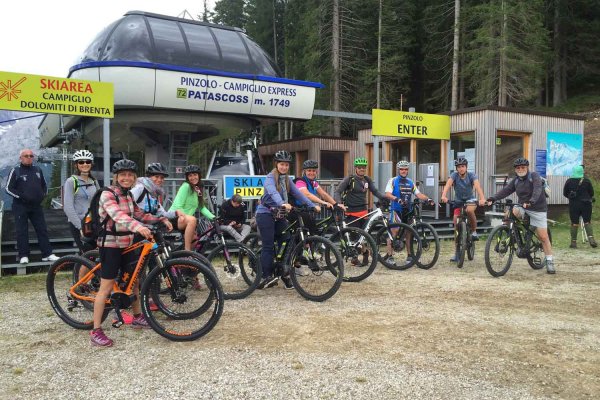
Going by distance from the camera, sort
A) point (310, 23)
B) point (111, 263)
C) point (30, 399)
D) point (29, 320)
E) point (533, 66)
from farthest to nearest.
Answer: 1. point (310, 23)
2. point (533, 66)
3. point (29, 320)
4. point (111, 263)
5. point (30, 399)

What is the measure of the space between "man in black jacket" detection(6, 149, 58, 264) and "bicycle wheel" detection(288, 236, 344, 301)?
460cm

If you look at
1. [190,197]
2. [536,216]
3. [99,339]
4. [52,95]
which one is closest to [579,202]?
[536,216]

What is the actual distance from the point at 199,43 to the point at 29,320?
1048cm

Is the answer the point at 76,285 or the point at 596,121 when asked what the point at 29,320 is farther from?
the point at 596,121

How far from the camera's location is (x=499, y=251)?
7625mm

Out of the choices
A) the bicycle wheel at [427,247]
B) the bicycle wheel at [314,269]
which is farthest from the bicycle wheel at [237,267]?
the bicycle wheel at [427,247]

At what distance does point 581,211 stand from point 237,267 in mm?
8590

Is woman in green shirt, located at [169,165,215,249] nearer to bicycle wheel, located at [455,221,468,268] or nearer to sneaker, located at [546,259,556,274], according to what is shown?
bicycle wheel, located at [455,221,468,268]

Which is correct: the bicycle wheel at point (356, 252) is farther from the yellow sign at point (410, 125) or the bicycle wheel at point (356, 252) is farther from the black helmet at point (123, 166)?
the yellow sign at point (410, 125)

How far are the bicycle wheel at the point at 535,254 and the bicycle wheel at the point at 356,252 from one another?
302cm

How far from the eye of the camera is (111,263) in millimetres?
4438

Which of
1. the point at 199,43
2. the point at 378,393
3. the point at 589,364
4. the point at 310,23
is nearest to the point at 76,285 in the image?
the point at 378,393

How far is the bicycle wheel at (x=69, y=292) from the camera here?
4.98m

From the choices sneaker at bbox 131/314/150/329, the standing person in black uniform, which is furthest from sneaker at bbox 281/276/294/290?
the standing person in black uniform
